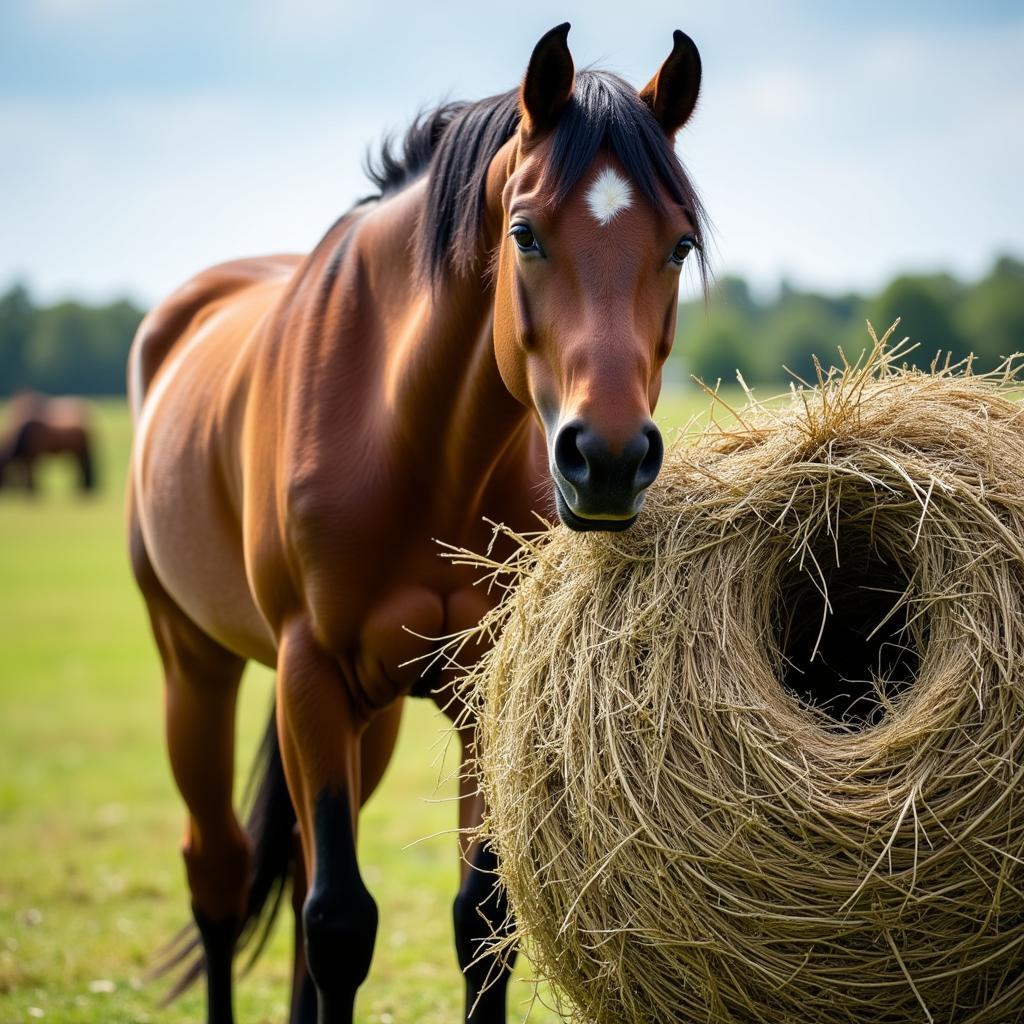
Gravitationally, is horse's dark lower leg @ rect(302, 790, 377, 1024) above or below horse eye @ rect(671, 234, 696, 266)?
below

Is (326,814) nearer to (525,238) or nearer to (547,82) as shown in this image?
(525,238)

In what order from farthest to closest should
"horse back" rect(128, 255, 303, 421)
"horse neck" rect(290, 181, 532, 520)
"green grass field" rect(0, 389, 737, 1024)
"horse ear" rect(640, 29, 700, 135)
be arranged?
"horse back" rect(128, 255, 303, 421) → "green grass field" rect(0, 389, 737, 1024) → "horse neck" rect(290, 181, 532, 520) → "horse ear" rect(640, 29, 700, 135)

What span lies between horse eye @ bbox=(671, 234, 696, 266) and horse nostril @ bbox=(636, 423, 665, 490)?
1.60 feet

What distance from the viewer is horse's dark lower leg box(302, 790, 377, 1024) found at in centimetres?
302

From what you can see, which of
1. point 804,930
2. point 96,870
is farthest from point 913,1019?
point 96,870

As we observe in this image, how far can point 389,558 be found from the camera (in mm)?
3059

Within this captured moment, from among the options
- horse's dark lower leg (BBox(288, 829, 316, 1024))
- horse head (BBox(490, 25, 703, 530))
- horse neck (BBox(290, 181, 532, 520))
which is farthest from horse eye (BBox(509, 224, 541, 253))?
horse's dark lower leg (BBox(288, 829, 316, 1024))

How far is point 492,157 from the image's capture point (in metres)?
2.87

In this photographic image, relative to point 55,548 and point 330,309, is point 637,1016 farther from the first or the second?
point 55,548

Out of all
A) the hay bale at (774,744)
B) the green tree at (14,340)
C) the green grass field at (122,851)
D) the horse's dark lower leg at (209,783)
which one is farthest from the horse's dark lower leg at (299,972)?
the green tree at (14,340)

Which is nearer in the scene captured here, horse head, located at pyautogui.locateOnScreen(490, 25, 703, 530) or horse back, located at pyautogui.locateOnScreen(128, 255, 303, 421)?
horse head, located at pyautogui.locateOnScreen(490, 25, 703, 530)

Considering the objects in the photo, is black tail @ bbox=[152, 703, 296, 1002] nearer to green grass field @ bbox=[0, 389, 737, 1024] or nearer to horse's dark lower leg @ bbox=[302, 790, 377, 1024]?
green grass field @ bbox=[0, 389, 737, 1024]

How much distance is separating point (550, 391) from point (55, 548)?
27.5 meters

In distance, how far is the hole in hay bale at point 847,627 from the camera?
8.36ft
